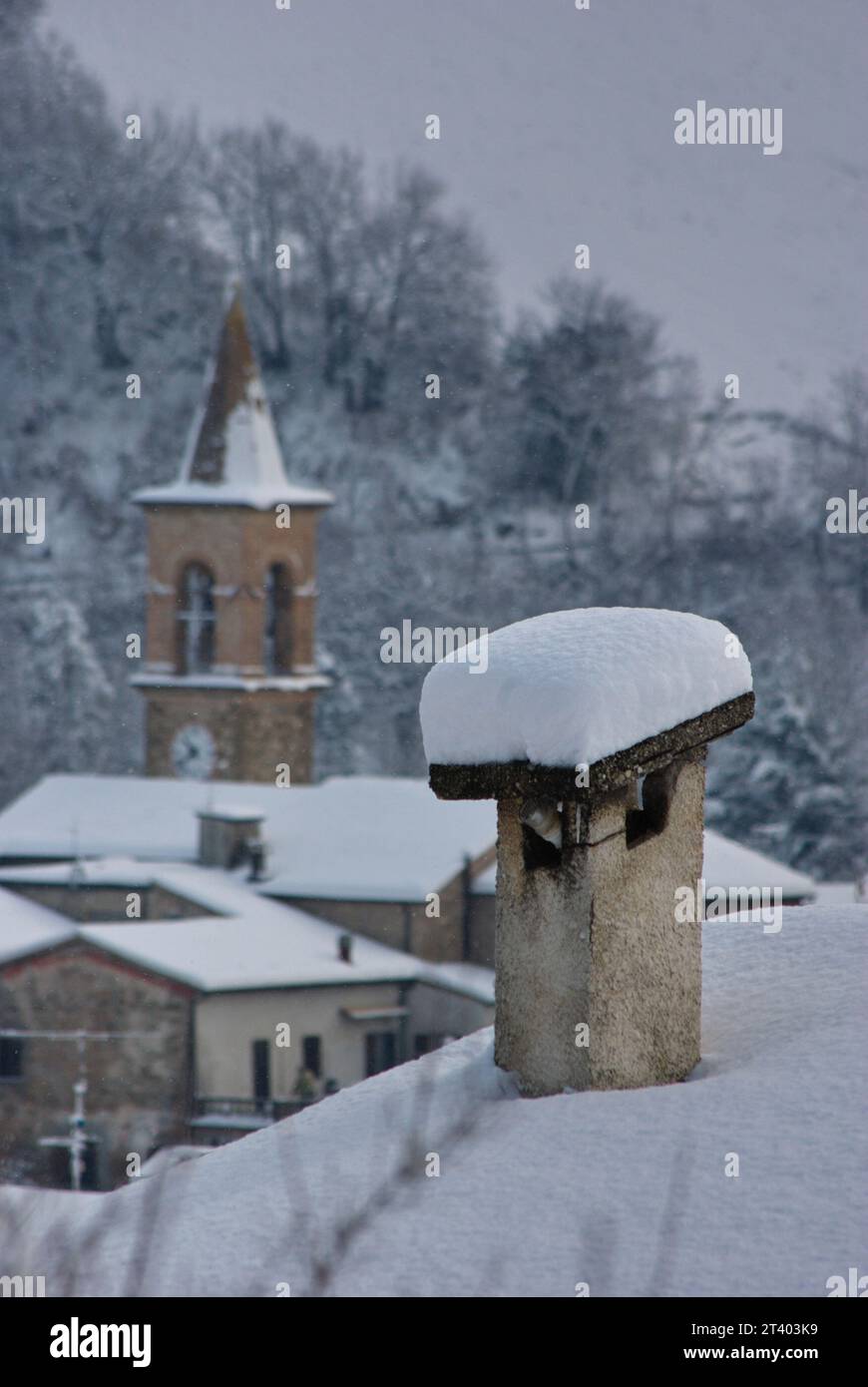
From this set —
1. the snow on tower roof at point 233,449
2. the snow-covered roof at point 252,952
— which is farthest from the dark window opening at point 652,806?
the snow on tower roof at point 233,449

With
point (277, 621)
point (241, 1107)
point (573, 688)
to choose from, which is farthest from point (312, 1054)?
point (573, 688)

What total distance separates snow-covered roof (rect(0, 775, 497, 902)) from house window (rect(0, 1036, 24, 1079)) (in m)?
7.34

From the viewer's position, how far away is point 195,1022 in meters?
33.3

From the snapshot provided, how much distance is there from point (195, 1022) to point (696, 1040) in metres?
27.4

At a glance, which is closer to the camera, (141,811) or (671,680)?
(671,680)

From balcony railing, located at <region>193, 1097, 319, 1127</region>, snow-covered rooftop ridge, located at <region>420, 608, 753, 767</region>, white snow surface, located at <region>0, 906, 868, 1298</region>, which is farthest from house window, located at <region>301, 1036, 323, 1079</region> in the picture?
snow-covered rooftop ridge, located at <region>420, 608, 753, 767</region>

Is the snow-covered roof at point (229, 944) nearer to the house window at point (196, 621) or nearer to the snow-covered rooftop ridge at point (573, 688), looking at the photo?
the house window at point (196, 621)

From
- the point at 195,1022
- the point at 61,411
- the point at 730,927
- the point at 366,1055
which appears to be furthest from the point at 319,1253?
the point at 61,411

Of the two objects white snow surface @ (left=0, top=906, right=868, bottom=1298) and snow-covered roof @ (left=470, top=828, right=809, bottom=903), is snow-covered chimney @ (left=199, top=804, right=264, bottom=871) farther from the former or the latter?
white snow surface @ (left=0, top=906, right=868, bottom=1298)

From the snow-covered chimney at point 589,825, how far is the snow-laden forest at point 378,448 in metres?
47.1

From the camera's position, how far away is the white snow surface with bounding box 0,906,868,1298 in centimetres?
525

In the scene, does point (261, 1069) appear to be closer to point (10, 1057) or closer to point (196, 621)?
point (10, 1057)

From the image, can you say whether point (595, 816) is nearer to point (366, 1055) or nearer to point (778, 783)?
point (366, 1055)

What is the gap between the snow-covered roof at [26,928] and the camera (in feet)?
112
